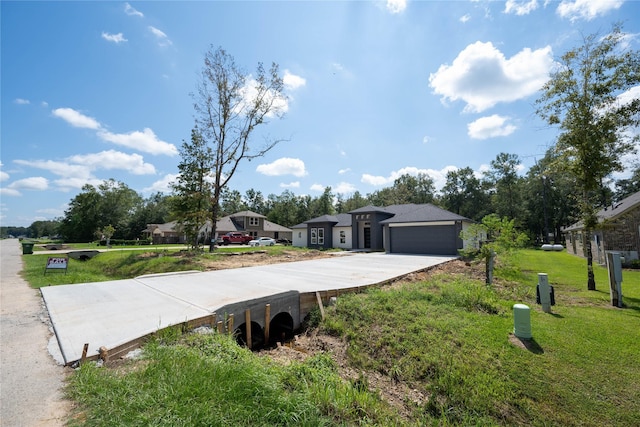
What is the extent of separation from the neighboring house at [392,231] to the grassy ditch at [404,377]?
1099 cm

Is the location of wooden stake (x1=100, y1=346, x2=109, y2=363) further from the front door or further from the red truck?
the red truck

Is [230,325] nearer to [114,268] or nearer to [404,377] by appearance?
[404,377]

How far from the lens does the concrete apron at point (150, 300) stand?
14.3ft

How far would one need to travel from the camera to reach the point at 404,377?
4457 millimetres

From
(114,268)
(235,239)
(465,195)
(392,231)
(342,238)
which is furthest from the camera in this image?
(465,195)

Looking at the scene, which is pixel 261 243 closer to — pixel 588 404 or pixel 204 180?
pixel 204 180

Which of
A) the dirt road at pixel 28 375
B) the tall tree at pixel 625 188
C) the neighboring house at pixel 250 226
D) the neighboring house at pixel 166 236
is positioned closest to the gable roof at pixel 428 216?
the dirt road at pixel 28 375

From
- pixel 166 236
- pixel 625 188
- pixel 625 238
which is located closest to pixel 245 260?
pixel 625 238

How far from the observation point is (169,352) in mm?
3727

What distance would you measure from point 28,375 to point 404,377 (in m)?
5.08

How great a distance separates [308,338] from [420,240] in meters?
15.5

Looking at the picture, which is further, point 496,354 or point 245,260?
point 245,260

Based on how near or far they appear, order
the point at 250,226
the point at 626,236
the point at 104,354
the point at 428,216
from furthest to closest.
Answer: the point at 250,226 < the point at 428,216 < the point at 626,236 < the point at 104,354

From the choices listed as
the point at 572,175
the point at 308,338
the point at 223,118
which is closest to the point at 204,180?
the point at 223,118
